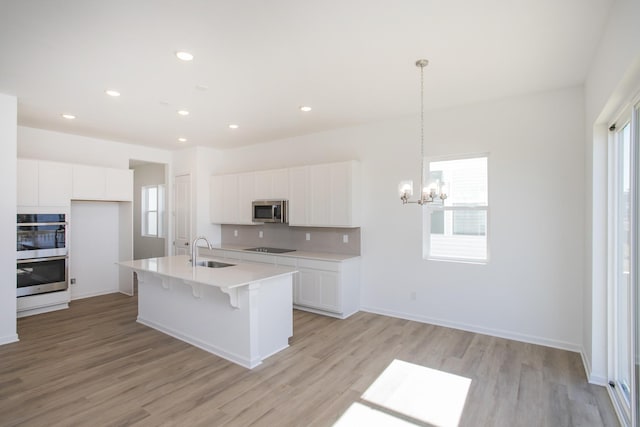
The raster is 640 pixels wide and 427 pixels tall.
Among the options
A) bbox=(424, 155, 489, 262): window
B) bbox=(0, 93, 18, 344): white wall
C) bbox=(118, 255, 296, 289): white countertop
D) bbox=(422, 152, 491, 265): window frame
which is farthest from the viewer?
bbox=(424, 155, 489, 262): window

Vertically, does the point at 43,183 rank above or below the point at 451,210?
above

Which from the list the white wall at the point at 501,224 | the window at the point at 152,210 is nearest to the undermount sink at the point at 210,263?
the white wall at the point at 501,224

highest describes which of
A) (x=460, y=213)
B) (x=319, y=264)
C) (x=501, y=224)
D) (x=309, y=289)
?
(x=460, y=213)

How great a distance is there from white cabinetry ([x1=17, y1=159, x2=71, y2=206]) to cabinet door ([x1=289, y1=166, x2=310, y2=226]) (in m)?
3.33

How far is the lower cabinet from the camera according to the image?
459cm

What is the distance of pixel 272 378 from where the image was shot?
2.97 metres

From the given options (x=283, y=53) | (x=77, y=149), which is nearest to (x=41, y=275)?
(x=77, y=149)

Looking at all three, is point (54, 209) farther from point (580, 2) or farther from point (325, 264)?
point (580, 2)

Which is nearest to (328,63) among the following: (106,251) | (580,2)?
(580,2)

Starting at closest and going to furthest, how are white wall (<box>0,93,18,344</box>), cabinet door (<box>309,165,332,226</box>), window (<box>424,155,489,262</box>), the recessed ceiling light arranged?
the recessed ceiling light → white wall (<box>0,93,18,344</box>) → window (<box>424,155,489,262</box>) → cabinet door (<box>309,165,332,226</box>)

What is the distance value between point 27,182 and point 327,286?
4353mm

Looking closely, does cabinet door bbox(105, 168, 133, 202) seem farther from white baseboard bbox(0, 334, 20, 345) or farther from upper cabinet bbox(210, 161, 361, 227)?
white baseboard bbox(0, 334, 20, 345)

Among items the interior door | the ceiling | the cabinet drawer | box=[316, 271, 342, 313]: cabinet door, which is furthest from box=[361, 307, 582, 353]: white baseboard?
the interior door

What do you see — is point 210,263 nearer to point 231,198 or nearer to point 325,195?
point 325,195
